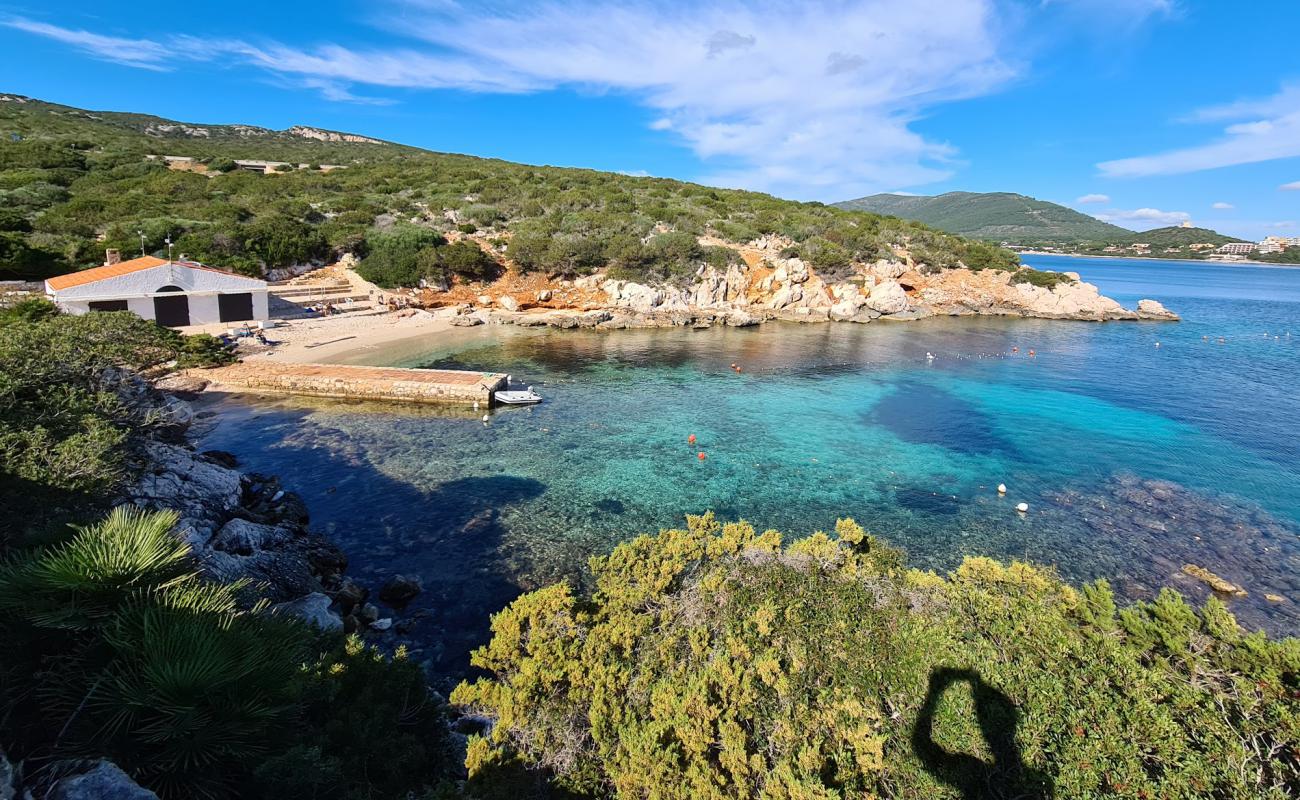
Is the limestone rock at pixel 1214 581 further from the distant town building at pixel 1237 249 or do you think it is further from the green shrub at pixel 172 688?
the distant town building at pixel 1237 249

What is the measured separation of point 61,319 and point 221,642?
12.2 metres

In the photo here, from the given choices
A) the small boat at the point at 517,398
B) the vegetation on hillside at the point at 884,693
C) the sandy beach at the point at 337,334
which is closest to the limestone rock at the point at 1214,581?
the vegetation on hillside at the point at 884,693

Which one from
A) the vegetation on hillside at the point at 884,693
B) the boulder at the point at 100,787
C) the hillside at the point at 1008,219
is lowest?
the vegetation on hillside at the point at 884,693

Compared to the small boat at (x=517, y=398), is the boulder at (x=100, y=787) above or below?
above

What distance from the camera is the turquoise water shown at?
11.9 meters

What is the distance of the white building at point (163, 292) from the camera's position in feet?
80.5

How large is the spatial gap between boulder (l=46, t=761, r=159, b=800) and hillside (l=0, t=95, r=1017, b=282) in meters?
37.7

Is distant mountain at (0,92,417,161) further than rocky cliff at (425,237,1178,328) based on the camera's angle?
Yes

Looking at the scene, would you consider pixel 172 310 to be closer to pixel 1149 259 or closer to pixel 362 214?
pixel 362 214

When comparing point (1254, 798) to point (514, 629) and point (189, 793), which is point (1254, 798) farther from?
point (189, 793)

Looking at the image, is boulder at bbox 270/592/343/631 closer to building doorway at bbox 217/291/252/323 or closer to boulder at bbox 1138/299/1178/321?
building doorway at bbox 217/291/252/323

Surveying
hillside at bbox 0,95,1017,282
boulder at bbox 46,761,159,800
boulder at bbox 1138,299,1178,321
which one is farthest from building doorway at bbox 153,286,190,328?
boulder at bbox 1138,299,1178,321

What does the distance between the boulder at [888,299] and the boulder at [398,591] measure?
42.9 metres

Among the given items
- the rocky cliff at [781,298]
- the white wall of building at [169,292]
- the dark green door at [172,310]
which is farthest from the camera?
the rocky cliff at [781,298]
